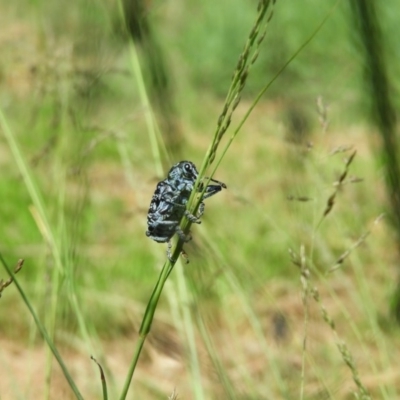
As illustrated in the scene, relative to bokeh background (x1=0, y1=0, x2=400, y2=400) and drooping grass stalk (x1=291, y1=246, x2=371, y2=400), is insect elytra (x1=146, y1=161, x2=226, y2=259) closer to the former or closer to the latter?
bokeh background (x1=0, y1=0, x2=400, y2=400)

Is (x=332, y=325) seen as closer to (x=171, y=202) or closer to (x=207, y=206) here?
(x=171, y=202)

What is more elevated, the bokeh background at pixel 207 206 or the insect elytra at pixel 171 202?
the bokeh background at pixel 207 206

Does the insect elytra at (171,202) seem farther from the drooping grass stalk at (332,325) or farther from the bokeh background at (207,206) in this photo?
the drooping grass stalk at (332,325)

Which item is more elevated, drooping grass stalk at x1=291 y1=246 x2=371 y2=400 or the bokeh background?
the bokeh background

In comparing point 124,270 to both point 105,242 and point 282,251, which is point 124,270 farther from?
point 282,251

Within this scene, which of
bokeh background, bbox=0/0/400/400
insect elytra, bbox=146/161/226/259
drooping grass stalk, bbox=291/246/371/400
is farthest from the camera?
bokeh background, bbox=0/0/400/400

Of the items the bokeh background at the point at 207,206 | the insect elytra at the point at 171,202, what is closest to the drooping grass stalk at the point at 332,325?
the bokeh background at the point at 207,206

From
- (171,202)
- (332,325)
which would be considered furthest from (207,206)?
(171,202)

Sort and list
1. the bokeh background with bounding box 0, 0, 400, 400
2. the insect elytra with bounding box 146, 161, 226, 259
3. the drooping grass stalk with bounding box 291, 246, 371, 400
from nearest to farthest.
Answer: the insect elytra with bounding box 146, 161, 226, 259, the drooping grass stalk with bounding box 291, 246, 371, 400, the bokeh background with bounding box 0, 0, 400, 400

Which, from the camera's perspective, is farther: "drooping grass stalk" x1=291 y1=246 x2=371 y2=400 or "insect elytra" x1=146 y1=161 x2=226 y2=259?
"drooping grass stalk" x1=291 y1=246 x2=371 y2=400

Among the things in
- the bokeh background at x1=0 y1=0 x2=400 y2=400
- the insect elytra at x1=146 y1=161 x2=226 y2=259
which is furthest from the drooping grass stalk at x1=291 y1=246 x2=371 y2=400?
the insect elytra at x1=146 y1=161 x2=226 y2=259
